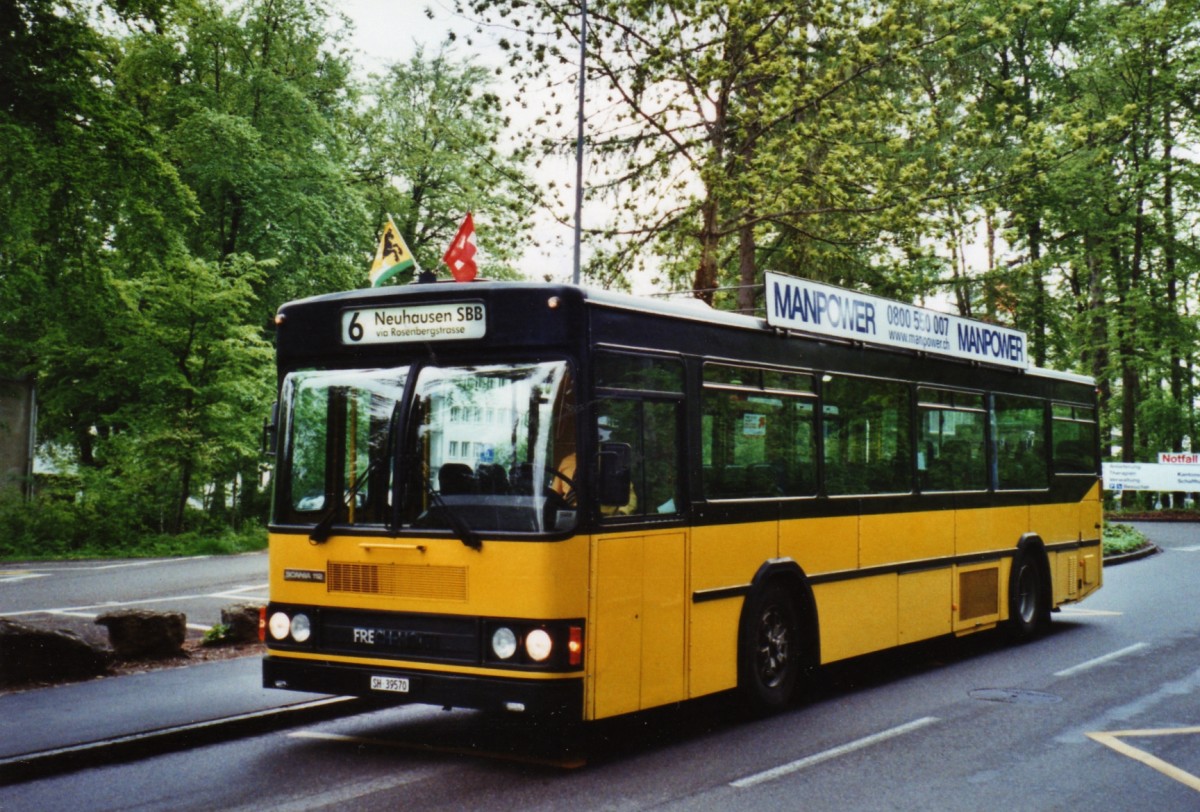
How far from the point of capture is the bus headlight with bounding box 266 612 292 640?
8.04 metres

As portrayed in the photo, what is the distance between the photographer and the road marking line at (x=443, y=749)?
25.7 feet

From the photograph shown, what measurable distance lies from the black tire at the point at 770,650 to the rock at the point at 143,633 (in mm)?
5412

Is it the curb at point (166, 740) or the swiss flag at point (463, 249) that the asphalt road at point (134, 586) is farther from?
the swiss flag at point (463, 249)

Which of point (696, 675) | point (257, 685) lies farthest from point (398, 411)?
point (257, 685)

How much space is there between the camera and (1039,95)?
4288 cm

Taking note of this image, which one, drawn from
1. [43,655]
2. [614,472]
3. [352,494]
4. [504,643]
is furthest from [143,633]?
[614,472]

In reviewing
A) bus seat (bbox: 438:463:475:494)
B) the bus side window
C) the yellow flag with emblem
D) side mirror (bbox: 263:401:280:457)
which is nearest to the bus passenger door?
the bus side window

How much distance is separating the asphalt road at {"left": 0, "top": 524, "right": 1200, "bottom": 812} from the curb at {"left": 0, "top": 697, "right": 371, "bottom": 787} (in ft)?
0.33

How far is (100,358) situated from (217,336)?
108 inches

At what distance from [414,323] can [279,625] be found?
2.15 m

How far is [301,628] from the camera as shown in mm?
7996

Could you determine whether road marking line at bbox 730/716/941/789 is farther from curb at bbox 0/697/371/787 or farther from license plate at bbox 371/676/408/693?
curb at bbox 0/697/371/787

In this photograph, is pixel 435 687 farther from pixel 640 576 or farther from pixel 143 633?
pixel 143 633

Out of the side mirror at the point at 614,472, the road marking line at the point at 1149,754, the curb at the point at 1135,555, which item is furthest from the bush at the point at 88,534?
the road marking line at the point at 1149,754
